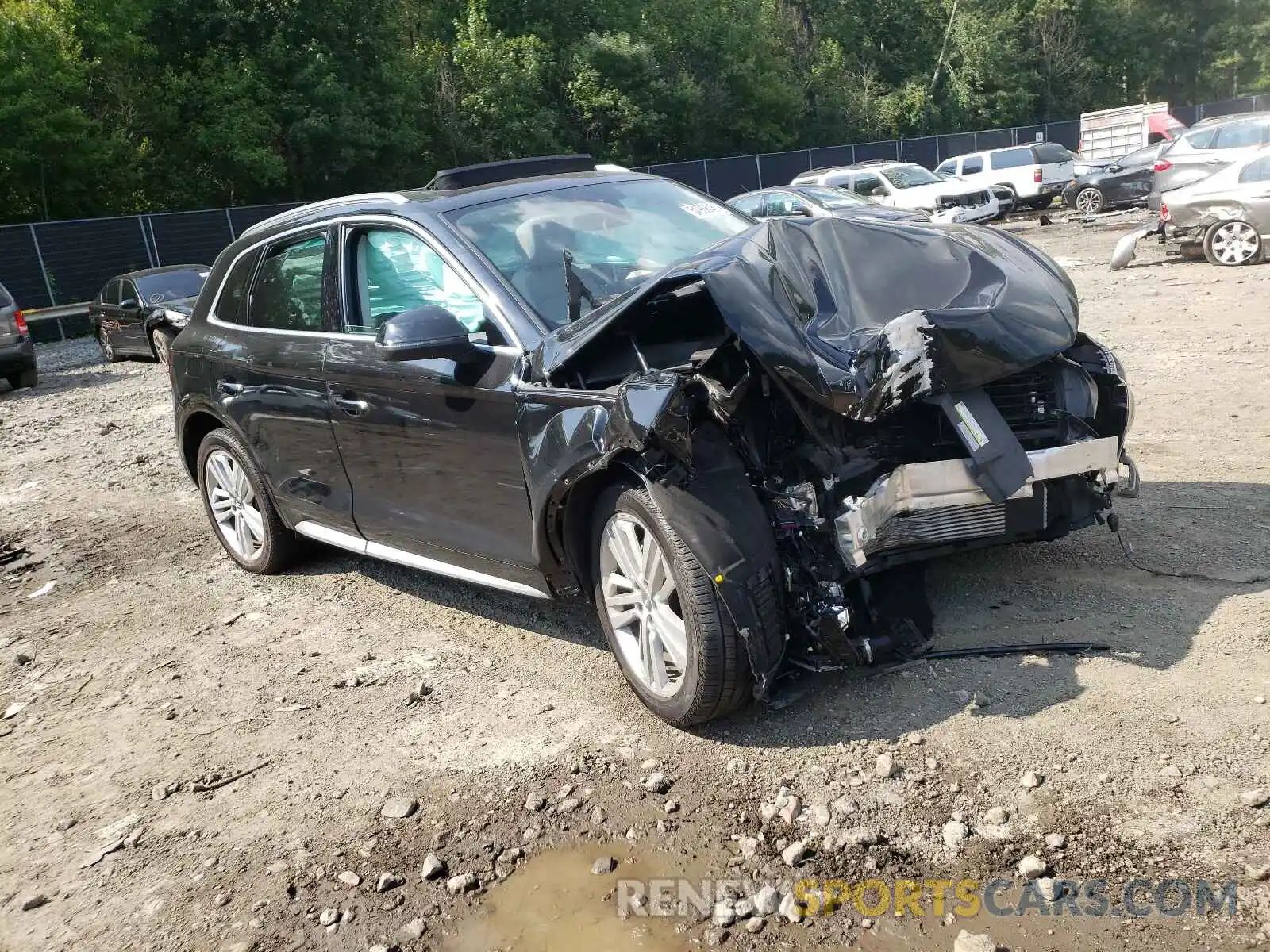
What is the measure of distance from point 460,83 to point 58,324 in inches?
654

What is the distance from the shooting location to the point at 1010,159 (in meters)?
28.4

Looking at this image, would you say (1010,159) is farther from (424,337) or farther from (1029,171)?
(424,337)

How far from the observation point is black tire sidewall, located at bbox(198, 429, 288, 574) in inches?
221

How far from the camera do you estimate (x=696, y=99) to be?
39906 millimetres

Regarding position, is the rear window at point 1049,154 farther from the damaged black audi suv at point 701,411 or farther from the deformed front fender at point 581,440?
the deformed front fender at point 581,440

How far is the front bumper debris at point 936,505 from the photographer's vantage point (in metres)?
3.41

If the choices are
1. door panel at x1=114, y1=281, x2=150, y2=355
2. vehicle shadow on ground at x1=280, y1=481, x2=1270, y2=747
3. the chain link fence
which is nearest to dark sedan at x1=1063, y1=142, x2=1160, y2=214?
the chain link fence

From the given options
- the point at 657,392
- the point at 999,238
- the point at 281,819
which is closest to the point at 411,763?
the point at 281,819

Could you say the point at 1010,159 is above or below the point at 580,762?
above

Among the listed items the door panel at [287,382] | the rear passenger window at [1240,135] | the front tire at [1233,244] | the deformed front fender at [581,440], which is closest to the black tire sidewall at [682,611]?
the deformed front fender at [581,440]

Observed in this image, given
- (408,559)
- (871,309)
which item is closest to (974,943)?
(871,309)

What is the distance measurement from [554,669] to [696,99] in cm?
3855

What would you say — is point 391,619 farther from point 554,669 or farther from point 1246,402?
point 1246,402

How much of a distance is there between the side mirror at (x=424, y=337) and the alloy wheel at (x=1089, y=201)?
81.4 ft
